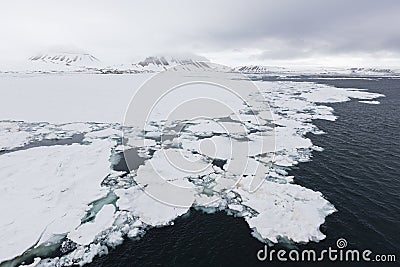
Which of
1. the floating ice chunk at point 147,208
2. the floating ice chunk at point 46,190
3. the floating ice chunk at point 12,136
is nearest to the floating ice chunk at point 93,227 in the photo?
the floating ice chunk at point 46,190

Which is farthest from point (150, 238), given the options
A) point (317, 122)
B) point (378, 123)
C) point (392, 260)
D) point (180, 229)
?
point (378, 123)

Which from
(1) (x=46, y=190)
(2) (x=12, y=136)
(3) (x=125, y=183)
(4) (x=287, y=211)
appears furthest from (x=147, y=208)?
(2) (x=12, y=136)

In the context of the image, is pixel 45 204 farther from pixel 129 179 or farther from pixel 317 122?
pixel 317 122

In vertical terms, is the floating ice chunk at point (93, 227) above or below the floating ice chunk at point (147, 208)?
above

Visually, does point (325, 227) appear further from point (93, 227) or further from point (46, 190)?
point (46, 190)

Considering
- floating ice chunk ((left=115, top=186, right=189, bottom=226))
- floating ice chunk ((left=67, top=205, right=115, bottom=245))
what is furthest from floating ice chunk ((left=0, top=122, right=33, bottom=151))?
floating ice chunk ((left=67, top=205, right=115, bottom=245))

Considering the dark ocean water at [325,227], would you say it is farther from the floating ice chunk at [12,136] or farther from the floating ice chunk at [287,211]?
the floating ice chunk at [12,136]

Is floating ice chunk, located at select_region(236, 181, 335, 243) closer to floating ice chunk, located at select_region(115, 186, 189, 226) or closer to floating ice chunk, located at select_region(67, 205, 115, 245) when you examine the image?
floating ice chunk, located at select_region(115, 186, 189, 226)
